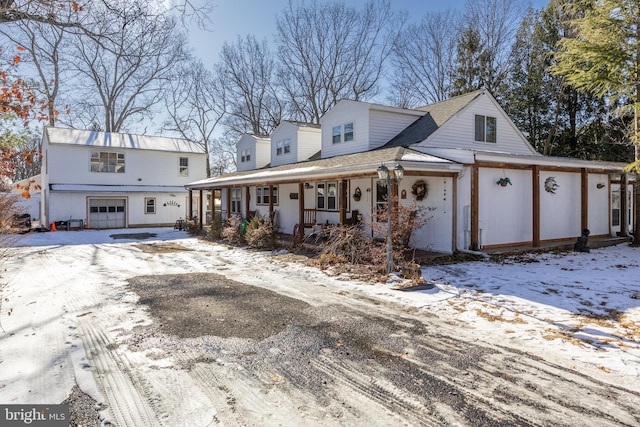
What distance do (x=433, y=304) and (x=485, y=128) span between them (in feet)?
34.4

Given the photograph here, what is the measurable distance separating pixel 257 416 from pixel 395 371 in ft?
4.92

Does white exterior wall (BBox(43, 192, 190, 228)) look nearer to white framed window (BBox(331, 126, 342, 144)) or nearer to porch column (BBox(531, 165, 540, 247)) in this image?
white framed window (BBox(331, 126, 342, 144))

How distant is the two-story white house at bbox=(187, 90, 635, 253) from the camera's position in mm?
10648

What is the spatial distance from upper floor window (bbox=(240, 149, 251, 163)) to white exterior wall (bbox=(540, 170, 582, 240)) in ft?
50.8

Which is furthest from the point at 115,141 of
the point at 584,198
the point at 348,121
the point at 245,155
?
the point at 584,198

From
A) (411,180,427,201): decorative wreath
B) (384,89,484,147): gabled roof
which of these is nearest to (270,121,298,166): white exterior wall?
(384,89,484,147): gabled roof

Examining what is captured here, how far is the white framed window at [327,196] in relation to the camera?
14547 mm

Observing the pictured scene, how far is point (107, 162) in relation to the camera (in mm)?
23562

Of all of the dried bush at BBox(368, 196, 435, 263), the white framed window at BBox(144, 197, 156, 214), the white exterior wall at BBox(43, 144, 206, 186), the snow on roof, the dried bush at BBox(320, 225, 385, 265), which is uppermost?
the white exterior wall at BBox(43, 144, 206, 186)

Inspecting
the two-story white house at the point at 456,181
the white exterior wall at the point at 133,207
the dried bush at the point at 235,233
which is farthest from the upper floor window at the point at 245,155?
the dried bush at the point at 235,233

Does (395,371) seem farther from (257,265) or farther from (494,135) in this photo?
Result: (494,135)

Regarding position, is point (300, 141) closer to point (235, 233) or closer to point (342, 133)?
point (342, 133)

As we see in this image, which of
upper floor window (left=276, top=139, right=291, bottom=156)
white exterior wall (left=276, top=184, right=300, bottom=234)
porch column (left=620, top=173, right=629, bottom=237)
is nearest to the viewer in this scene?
porch column (left=620, top=173, right=629, bottom=237)

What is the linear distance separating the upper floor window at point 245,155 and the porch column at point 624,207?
697 inches
